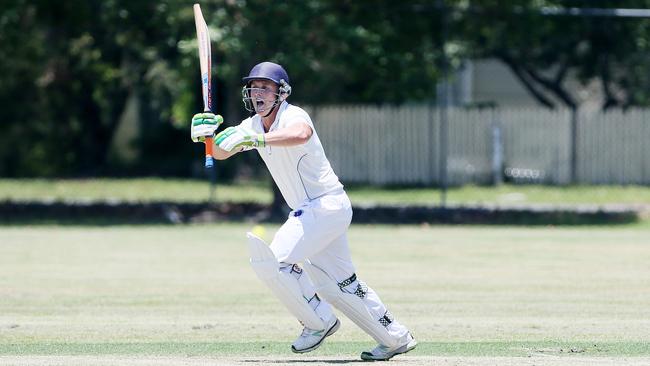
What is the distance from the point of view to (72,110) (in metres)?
30.5

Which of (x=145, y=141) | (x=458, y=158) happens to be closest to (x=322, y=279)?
(x=458, y=158)

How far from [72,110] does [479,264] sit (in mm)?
18519

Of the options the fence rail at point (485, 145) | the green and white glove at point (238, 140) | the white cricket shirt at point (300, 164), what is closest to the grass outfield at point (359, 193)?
the fence rail at point (485, 145)

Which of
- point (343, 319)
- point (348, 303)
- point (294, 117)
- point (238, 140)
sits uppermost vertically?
point (294, 117)

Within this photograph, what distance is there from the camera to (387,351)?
7766 millimetres

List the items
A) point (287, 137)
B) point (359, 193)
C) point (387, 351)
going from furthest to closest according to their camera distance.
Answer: point (359, 193) → point (387, 351) → point (287, 137)

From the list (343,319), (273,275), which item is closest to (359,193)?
(343,319)

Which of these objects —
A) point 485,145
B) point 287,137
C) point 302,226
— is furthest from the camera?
point 485,145

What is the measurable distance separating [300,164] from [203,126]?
2.10ft

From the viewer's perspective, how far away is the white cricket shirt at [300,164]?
7445mm

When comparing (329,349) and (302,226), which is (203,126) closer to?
(302,226)

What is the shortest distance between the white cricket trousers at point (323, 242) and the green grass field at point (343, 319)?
52cm

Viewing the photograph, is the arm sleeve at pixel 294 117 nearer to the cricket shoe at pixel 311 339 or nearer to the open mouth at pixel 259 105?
the open mouth at pixel 259 105

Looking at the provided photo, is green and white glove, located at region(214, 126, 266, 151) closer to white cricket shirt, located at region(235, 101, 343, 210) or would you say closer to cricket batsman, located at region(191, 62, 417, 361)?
cricket batsman, located at region(191, 62, 417, 361)
